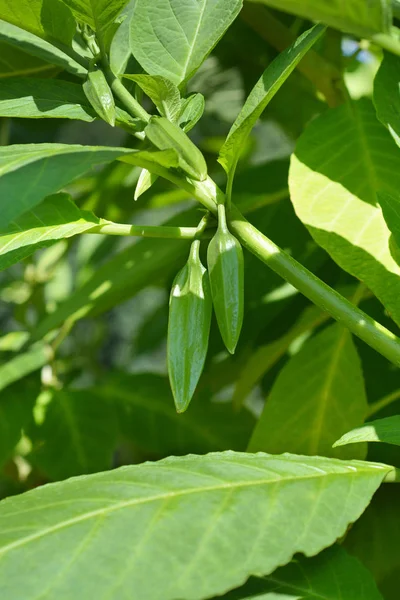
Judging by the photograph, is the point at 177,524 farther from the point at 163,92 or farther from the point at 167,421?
the point at 167,421

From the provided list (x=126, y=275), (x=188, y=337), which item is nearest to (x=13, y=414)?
(x=126, y=275)

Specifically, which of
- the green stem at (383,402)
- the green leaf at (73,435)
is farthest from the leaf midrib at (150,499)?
the green leaf at (73,435)

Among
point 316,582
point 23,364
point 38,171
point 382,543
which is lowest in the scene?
point 382,543

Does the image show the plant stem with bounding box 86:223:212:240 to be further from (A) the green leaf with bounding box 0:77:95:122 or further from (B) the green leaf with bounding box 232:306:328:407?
(B) the green leaf with bounding box 232:306:328:407

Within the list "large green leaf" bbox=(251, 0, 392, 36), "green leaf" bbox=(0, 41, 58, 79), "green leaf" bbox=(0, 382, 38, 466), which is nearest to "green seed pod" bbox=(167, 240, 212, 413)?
"large green leaf" bbox=(251, 0, 392, 36)

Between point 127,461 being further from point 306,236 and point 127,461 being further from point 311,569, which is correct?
point 311,569
